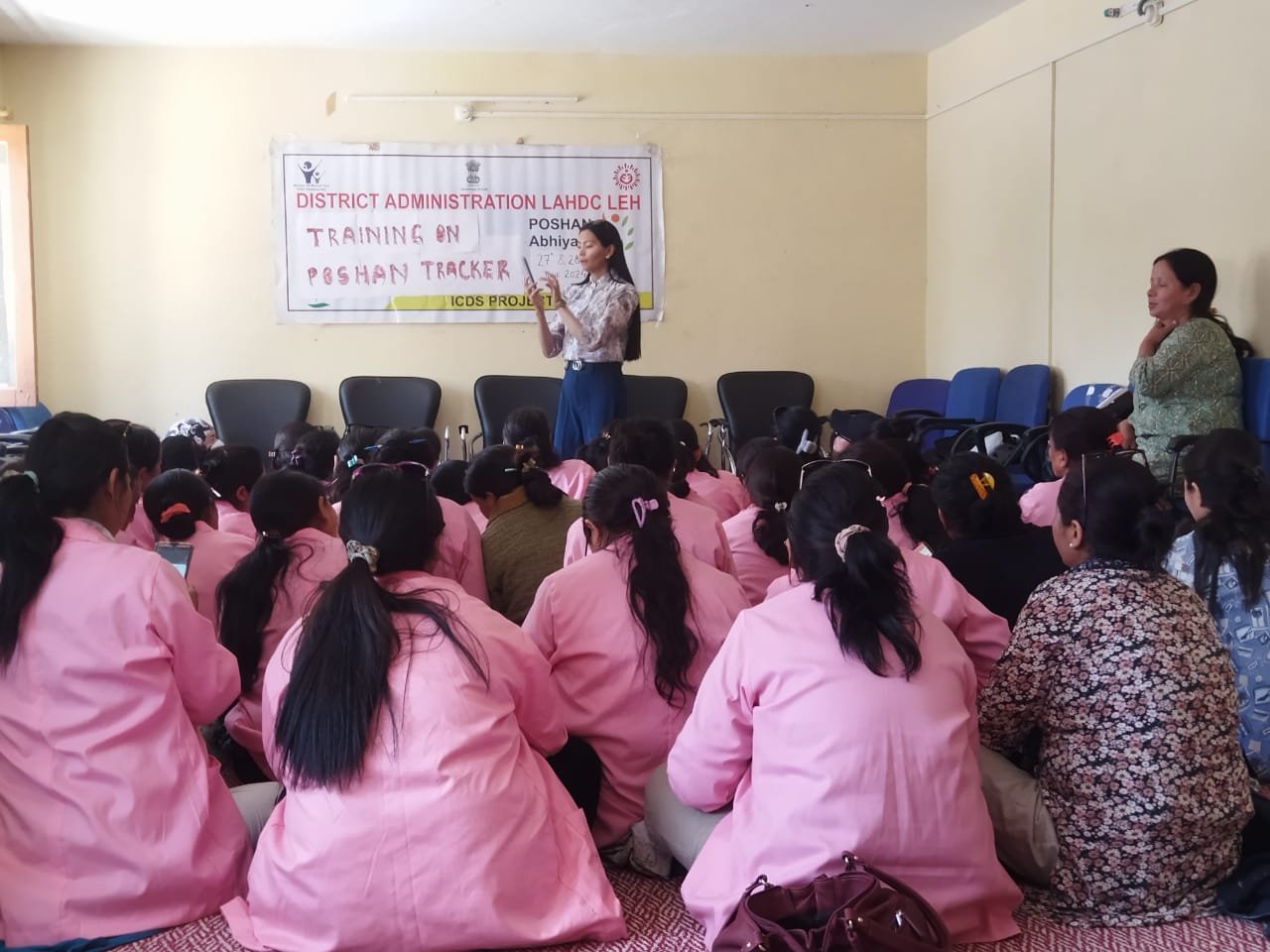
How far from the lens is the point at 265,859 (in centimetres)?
179

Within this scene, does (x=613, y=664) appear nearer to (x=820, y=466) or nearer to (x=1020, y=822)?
(x=820, y=466)

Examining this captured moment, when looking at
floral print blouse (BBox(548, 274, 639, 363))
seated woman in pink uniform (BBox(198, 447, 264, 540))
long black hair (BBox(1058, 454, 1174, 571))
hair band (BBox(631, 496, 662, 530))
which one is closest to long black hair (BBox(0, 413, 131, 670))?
hair band (BBox(631, 496, 662, 530))

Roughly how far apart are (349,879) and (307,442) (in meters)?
2.62

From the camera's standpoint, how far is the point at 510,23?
19.6 ft

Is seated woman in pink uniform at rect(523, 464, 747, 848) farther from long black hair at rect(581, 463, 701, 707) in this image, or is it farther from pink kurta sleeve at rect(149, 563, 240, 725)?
pink kurta sleeve at rect(149, 563, 240, 725)

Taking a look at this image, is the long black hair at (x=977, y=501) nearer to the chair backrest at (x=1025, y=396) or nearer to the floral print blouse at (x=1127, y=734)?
the floral print blouse at (x=1127, y=734)

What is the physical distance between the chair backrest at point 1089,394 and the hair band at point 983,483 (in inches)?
106

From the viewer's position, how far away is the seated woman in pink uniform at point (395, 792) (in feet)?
5.59

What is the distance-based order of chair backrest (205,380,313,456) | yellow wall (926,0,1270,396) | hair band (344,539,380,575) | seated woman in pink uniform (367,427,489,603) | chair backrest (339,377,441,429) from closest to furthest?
hair band (344,539,380,575), seated woman in pink uniform (367,427,489,603), yellow wall (926,0,1270,396), chair backrest (205,380,313,456), chair backrest (339,377,441,429)

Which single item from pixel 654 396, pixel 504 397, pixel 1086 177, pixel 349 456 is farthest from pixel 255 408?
pixel 1086 177

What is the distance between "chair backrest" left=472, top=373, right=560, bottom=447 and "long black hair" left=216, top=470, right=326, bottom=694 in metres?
3.78

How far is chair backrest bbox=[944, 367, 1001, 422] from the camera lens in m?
5.88

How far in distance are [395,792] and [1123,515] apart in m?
1.23

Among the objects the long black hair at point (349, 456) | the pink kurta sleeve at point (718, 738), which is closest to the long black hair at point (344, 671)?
the pink kurta sleeve at point (718, 738)
